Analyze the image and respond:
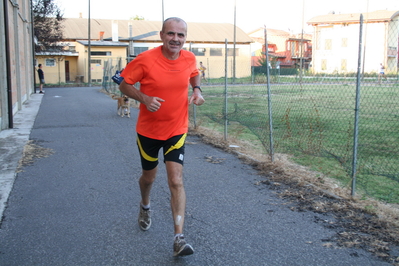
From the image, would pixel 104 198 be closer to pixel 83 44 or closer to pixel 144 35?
pixel 83 44

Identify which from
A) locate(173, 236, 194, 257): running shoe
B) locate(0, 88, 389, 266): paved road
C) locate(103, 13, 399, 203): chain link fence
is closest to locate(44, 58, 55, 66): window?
locate(103, 13, 399, 203): chain link fence

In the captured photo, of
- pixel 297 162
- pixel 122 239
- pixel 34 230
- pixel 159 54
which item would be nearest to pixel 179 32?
pixel 159 54

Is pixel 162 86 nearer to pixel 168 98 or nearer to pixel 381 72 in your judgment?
pixel 168 98

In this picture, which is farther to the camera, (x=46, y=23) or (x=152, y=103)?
(x=46, y=23)

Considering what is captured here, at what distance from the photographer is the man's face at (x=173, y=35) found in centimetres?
384

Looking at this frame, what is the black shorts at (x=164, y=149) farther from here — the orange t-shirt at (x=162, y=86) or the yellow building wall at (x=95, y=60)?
the yellow building wall at (x=95, y=60)

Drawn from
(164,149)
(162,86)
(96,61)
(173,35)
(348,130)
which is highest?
(96,61)

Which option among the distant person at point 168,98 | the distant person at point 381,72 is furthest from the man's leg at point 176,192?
the distant person at point 381,72

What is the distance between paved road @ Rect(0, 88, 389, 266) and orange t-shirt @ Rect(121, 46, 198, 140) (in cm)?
110

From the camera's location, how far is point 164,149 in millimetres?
4094

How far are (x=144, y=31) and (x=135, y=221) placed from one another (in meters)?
54.2

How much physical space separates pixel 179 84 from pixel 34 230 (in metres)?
2.18

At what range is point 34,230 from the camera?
14.8 feet

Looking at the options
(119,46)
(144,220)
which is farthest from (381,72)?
(119,46)
